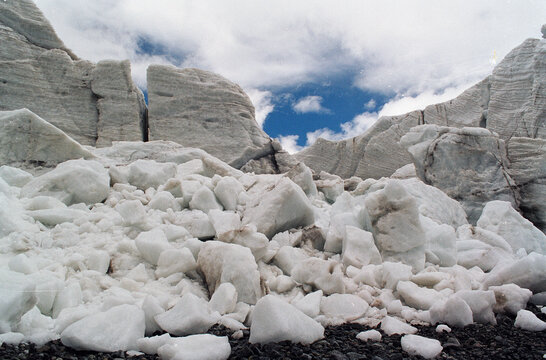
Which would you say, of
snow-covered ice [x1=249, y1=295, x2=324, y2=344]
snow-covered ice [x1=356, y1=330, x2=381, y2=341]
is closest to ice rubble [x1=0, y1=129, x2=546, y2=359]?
snow-covered ice [x1=249, y1=295, x2=324, y2=344]

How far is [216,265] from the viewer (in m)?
2.88

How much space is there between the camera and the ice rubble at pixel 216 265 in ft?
6.98

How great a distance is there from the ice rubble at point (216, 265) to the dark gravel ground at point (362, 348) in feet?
0.24

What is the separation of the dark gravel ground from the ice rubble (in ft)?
0.24

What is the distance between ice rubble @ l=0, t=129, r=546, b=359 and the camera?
6.98 ft

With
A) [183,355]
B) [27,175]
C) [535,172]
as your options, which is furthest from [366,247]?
[535,172]

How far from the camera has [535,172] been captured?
10.3m

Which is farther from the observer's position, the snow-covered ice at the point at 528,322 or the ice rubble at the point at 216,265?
the snow-covered ice at the point at 528,322

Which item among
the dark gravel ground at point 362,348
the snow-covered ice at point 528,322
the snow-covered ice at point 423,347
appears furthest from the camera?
the snow-covered ice at point 528,322

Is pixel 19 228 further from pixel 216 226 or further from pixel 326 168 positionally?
pixel 326 168

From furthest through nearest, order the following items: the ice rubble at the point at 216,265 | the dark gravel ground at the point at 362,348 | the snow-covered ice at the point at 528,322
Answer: the snow-covered ice at the point at 528,322 < the ice rubble at the point at 216,265 < the dark gravel ground at the point at 362,348

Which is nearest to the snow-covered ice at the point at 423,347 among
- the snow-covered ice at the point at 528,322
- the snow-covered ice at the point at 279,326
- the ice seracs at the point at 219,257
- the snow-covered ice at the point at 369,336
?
the ice seracs at the point at 219,257

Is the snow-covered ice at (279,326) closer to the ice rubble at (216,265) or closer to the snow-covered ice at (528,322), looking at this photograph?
the ice rubble at (216,265)

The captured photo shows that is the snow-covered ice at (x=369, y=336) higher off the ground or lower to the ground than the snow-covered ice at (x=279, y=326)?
lower
